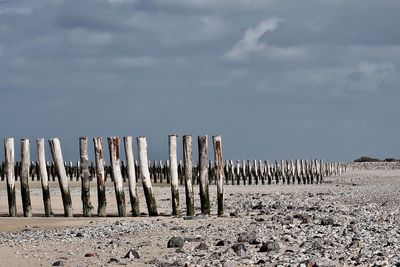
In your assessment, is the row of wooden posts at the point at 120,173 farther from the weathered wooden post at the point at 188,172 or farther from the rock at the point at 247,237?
the rock at the point at 247,237

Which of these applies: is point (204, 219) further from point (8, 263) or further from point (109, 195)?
point (109, 195)

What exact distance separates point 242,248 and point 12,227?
8338 mm

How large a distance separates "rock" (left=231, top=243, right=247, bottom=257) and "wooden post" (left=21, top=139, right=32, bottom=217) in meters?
10.6

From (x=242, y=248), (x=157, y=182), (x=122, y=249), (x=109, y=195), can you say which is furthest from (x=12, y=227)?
(x=157, y=182)

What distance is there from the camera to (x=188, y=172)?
21.0 m

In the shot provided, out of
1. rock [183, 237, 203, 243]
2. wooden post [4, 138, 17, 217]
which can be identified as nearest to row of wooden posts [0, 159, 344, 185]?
wooden post [4, 138, 17, 217]

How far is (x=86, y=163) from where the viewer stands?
2177cm

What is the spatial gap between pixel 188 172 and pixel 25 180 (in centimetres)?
448

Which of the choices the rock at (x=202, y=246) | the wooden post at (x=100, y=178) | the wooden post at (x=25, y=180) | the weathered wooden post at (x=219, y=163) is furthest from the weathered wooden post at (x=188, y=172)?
the rock at (x=202, y=246)

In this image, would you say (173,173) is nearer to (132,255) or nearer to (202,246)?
(202,246)

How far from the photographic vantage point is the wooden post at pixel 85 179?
21531 mm

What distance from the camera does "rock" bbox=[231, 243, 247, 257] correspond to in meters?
12.4

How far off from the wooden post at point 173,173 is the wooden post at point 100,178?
170 centimetres

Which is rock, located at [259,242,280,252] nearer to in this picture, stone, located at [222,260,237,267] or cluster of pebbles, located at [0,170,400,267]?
cluster of pebbles, located at [0,170,400,267]
